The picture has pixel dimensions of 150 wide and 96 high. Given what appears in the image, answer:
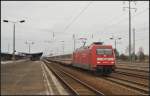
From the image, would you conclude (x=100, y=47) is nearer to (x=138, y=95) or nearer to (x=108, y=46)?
(x=108, y=46)

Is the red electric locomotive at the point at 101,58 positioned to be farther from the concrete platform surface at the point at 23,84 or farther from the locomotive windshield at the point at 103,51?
the concrete platform surface at the point at 23,84

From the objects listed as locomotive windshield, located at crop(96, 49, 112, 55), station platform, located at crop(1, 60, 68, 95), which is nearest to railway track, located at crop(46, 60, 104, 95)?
station platform, located at crop(1, 60, 68, 95)

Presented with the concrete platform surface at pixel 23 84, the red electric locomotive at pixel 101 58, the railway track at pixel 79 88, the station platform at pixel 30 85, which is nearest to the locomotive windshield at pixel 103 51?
the red electric locomotive at pixel 101 58

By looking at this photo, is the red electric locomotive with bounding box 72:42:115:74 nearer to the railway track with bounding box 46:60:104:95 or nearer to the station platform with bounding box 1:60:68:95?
the station platform with bounding box 1:60:68:95

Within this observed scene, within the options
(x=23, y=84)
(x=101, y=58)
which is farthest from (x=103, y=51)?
(x=23, y=84)

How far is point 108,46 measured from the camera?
36.2 meters

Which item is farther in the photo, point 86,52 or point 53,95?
point 86,52

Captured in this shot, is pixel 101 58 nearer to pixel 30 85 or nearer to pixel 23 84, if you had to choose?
pixel 23 84

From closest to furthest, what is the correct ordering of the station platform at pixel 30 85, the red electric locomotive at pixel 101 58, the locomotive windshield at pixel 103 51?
the station platform at pixel 30 85
the red electric locomotive at pixel 101 58
the locomotive windshield at pixel 103 51

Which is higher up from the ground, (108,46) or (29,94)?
(108,46)

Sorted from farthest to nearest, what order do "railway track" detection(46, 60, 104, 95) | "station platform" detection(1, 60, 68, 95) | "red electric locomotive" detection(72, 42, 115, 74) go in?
"red electric locomotive" detection(72, 42, 115, 74) → "station platform" detection(1, 60, 68, 95) → "railway track" detection(46, 60, 104, 95)

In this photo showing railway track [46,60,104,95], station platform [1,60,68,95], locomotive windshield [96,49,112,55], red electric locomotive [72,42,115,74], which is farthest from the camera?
locomotive windshield [96,49,112,55]

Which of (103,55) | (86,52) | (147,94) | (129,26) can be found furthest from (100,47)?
(129,26)

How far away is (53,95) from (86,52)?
21.8 m
